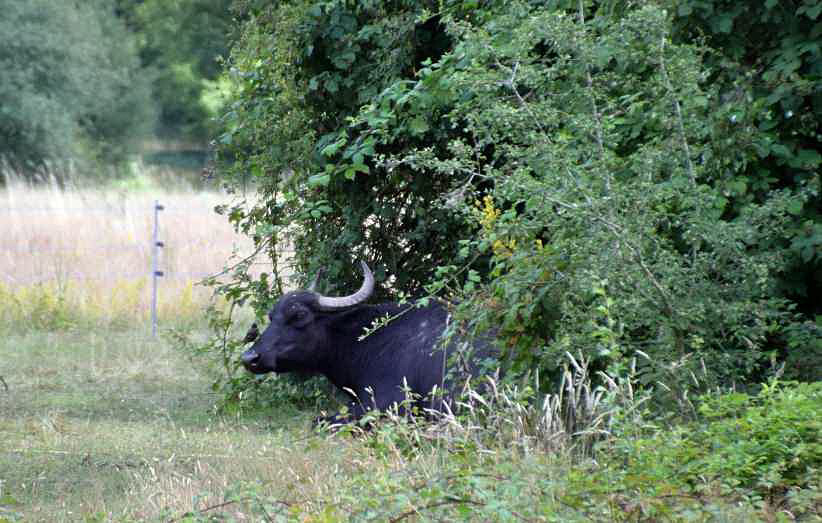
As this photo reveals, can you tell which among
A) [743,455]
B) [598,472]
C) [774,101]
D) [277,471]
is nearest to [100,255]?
[277,471]

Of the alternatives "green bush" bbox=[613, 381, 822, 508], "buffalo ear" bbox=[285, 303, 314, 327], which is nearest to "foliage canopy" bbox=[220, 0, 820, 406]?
"green bush" bbox=[613, 381, 822, 508]

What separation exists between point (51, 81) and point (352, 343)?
3137 centimetres

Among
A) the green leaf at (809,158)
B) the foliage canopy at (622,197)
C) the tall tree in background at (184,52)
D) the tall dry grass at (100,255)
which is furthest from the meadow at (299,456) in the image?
the tall tree in background at (184,52)

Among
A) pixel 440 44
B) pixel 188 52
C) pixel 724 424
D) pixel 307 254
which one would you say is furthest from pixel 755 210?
pixel 188 52

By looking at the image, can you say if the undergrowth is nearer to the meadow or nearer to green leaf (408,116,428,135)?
the meadow

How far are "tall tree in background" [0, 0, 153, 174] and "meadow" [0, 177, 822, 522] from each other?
2275 cm

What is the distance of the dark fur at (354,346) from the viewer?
897 cm

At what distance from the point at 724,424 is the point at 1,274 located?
39.3 feet

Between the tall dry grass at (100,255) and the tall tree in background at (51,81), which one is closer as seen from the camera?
the tall dry grass at (100,255)

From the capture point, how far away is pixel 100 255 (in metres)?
16.3

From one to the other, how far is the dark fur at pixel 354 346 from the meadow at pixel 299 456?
490 millimetres

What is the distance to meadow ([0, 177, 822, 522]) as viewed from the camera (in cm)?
524

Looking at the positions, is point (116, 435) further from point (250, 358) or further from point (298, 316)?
point (298, 316)

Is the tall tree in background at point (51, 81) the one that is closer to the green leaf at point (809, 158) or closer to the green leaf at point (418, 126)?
the green leaf at point (418, 126)
